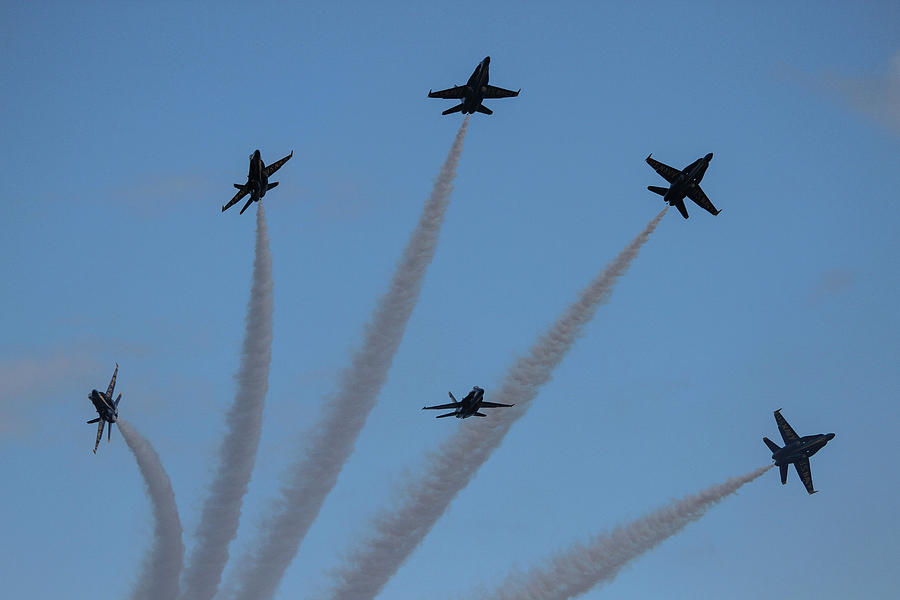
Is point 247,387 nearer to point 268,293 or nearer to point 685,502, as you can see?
point 268,293

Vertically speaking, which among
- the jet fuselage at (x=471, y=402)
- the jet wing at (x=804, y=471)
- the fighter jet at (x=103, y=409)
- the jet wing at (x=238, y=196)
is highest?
the jet wing at (x=238, y=196)

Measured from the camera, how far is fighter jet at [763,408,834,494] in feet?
289

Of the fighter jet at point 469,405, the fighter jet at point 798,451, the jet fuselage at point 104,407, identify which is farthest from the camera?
the fighter jet at point 798,451

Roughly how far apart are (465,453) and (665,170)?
2390 centimetres

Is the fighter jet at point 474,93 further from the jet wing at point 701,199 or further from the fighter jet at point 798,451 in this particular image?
the fighter jet at point 798,451

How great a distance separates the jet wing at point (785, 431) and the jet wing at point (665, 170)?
2642cm

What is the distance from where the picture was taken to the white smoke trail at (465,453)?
244ft

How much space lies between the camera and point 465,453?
248 feet

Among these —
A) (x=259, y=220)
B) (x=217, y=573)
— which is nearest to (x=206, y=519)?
(x=217, y=573)

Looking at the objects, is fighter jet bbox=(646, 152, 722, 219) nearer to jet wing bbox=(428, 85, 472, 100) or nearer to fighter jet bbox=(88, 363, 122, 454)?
jet wing bbox=(428, 85, 472, 100)

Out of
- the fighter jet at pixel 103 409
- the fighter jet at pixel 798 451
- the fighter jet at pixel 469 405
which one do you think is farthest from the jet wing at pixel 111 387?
the fighter jet at pixel 798 451

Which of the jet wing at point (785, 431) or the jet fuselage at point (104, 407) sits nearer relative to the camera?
the jet fuselage at point (104, 407)

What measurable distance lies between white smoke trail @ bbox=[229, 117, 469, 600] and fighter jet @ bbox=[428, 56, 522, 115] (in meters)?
1.43

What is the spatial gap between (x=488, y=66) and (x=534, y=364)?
2075 centimetres
